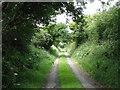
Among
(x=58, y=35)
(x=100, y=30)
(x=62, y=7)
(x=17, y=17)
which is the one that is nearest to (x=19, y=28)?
(x=17, y=17)

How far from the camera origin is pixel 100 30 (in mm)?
21609

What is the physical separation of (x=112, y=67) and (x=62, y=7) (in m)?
5.83

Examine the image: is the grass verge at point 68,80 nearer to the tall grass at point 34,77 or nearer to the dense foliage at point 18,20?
the tall grass at point 34,77

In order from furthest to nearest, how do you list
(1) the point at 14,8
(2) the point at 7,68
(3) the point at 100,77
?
(3) the point at 100,77
(1) the point at 14,8
(2) the point at 7,68

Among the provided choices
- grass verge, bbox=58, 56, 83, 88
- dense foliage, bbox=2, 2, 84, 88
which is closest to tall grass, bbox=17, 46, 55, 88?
dense foliage, bbox=2, 2, 84, 88

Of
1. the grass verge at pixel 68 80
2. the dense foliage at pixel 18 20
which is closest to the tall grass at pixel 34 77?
the dense foliage at pixel 18 20

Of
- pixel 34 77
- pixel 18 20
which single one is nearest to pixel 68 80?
pixel 34 77

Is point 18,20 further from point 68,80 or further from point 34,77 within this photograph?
point 68,80

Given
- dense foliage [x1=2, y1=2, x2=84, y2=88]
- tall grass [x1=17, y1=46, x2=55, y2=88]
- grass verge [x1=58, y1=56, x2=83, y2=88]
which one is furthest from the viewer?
grass verge [x1=58, y1=56, x2=83, y2=88]

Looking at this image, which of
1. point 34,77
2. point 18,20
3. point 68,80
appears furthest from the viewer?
point 68,80

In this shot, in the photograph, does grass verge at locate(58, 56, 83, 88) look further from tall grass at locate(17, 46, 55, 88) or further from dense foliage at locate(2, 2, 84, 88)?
dense foliage at locate(2, 2, 84, 88)

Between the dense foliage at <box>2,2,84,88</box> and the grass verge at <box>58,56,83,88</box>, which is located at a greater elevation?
the dense foliage at <box>2,2,84,88</box>

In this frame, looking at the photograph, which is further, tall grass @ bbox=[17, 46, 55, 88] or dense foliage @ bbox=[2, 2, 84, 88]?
tall grass @ bbox=[17, 46, 55, 88]

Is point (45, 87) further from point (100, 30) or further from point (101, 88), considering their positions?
point (100, 30)
